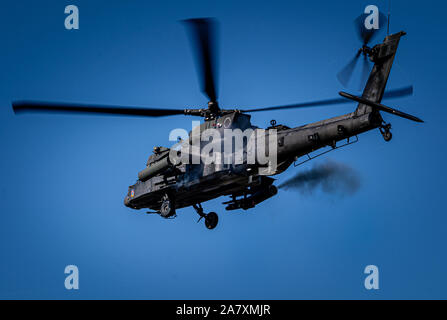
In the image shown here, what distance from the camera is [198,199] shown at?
26.1m

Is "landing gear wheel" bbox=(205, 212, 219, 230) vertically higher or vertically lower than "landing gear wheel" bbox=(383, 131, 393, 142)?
lower

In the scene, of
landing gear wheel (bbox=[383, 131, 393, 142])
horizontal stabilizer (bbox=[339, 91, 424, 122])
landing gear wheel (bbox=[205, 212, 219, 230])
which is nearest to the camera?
horizontal stabilizer (bbox=[339, 91, 424, 122])

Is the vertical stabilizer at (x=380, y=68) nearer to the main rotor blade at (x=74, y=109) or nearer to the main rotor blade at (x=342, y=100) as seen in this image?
the main rotor blade at (x=342, y=100)

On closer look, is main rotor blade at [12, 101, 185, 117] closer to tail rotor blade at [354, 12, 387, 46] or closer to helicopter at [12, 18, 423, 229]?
helicopter at [12, 18, 423, 229]

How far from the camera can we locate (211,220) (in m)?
27.0

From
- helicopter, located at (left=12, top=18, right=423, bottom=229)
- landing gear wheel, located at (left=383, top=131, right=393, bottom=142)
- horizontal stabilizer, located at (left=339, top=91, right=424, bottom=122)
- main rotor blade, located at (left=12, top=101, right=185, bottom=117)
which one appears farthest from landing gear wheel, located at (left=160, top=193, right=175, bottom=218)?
landing gear wheel, located at (left=383, top=131, right=393, bottom=142)

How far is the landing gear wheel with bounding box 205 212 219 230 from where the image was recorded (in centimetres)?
2700

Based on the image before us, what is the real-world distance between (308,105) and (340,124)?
1.32 m

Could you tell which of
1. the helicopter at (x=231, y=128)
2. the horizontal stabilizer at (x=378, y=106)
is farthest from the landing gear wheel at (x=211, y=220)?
the horizontal stabilizer at (x=378, y=106)

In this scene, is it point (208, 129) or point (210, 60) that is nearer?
point (210, 60)

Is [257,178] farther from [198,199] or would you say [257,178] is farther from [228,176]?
[198,199]

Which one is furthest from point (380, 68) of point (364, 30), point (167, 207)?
point (167, 207)
